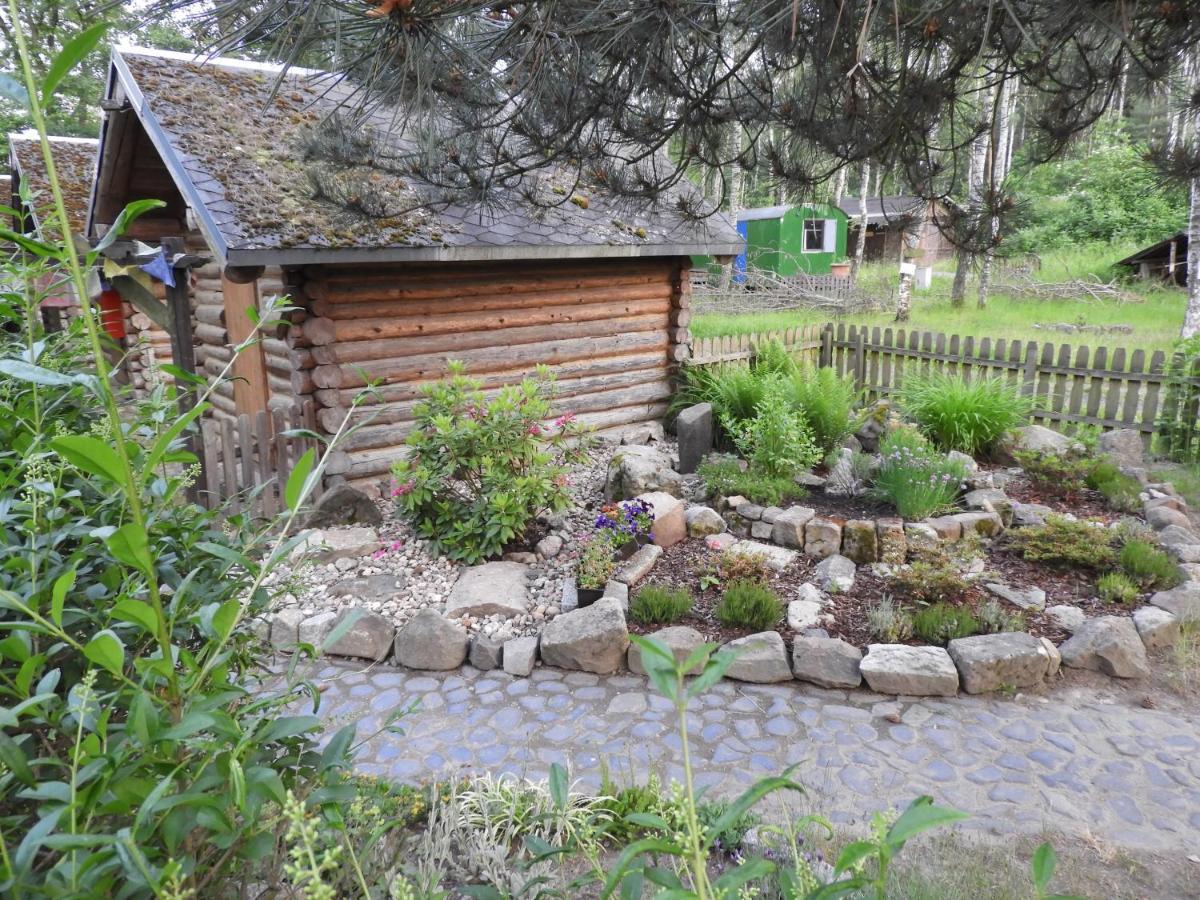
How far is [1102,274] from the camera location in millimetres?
22594

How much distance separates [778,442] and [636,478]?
1327 mm

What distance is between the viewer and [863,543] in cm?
554

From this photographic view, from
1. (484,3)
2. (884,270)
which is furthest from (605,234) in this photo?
(884,270)

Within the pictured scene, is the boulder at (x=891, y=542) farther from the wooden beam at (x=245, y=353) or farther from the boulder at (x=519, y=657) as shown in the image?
the wooden beam at (x=245, y=353)

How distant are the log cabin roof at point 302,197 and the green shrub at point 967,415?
9.17ft

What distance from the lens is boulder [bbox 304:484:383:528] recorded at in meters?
6.36

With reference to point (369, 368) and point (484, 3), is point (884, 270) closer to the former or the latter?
point (369, 368)

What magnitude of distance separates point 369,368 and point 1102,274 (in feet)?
75.0

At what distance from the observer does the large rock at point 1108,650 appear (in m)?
4.33

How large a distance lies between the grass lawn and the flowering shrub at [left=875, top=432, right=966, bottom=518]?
27.6 feet

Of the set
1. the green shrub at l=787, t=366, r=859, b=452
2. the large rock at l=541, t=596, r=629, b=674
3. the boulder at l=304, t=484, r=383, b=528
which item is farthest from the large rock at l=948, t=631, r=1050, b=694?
the boulder at l=304, t=484, r=383, b=528

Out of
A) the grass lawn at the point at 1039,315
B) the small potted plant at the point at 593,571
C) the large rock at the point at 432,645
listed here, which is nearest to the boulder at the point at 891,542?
the small potted plant at the point at 593,571

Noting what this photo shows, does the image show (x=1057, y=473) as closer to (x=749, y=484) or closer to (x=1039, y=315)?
(x=749, y=484)

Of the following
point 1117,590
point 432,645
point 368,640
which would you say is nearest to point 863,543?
point 1117,590
